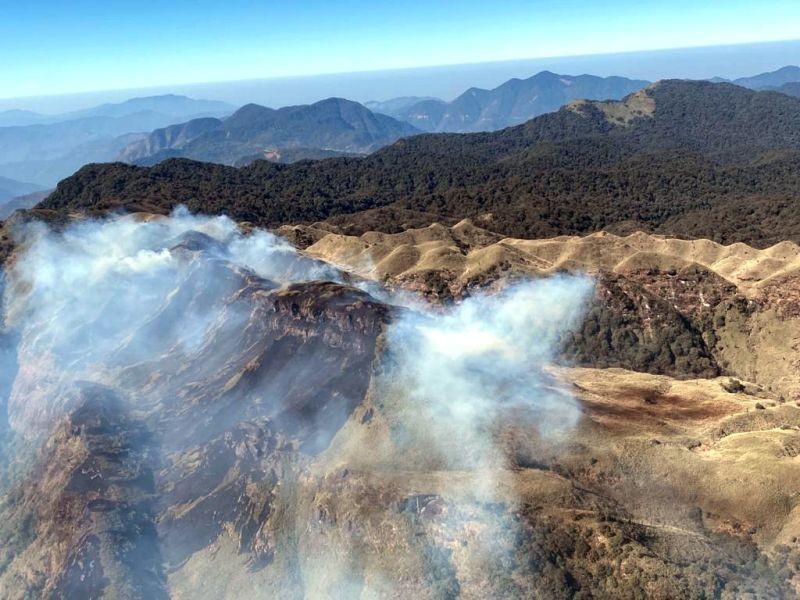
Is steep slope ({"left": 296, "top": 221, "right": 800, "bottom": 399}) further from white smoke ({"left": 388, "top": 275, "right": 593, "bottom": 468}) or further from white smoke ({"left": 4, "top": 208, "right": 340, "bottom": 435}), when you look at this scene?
white smoke ({"left": 4, "top": 208, "right": 340, "bottom": 435})

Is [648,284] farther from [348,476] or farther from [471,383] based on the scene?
[348,476]

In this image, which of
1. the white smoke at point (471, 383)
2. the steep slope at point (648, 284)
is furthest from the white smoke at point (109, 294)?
the white smoke at point (471, 383)

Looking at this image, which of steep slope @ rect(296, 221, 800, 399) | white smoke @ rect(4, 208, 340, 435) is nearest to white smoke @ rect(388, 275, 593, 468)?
steep slope @ rect(296, 221, 800, 399)

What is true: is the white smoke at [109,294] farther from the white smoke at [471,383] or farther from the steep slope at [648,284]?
the white smoke at [471,383]

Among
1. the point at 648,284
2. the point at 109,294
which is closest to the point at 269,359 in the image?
the point at 109,294

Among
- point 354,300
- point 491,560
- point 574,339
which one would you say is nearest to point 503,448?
point 491,560

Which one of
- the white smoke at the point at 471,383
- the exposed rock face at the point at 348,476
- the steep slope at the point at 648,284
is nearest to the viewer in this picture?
the exposed rock face at the point at 348,476

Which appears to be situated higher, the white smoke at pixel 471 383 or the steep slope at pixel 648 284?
the white smoke at pixel 471 383

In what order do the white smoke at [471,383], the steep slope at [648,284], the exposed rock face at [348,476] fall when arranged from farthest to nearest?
the steep slope at [648,284], the white smoke at [471,383], the exposed rock face at [348,476]
